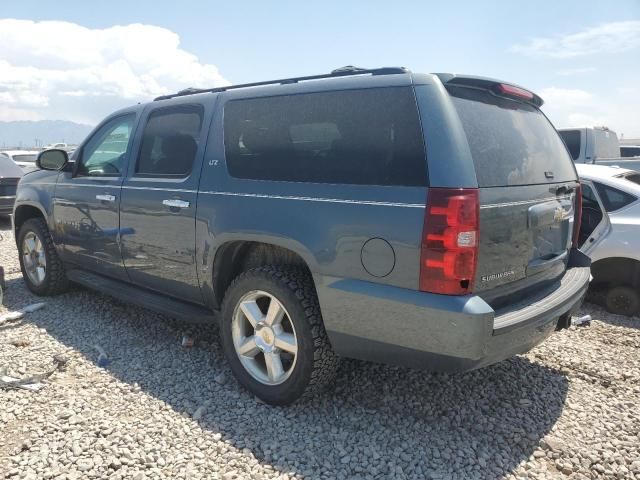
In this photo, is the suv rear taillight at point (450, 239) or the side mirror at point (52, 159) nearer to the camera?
the suv rear taillight at point (450, 239)

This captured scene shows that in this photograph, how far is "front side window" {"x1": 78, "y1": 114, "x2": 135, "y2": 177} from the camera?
411 cm

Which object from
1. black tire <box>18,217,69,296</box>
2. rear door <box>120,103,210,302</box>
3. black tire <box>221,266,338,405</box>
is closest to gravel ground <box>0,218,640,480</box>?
black tire <box>221,266,338,405</box>

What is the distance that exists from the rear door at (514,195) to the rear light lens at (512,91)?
46 mm

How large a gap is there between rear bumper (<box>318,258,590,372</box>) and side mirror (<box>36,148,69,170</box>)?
3412mm

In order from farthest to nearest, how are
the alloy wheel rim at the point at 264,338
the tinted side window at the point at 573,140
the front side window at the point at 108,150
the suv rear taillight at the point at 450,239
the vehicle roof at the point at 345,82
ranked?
the tinted side window at the point at 573,140 < the front side window at the point at 108,150 < the alloy wheel rim at the point at 264,338 < the vehicle roof at the point at 345,82 < the suv rear taillight at the point at 450,239

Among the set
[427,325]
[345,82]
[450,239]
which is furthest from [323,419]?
[345,82]

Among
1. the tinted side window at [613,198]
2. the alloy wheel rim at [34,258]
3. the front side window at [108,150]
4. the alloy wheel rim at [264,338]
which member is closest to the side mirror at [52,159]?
the front side window at [108,150]

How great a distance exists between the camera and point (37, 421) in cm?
286

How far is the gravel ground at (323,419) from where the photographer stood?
98.1 inches

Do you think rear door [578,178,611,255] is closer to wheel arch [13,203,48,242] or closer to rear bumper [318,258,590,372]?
rear bumper [318,258,590,372]

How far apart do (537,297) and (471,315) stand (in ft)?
2.70

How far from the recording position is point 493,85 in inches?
107

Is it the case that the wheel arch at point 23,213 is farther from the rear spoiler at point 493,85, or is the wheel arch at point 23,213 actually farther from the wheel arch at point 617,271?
the wheel arch at point 617,271

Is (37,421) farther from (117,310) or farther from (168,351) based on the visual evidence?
(117,310)
